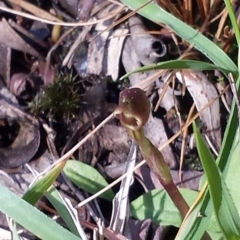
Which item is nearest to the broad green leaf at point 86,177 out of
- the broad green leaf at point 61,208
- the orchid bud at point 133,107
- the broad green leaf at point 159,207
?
the broad green leaf at point 159,207

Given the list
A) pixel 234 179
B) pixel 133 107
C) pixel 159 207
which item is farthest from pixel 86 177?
pixel 133 107

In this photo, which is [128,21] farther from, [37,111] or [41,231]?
[41,231]

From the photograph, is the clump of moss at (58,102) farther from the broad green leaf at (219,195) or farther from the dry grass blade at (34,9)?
the broad green leaf at (219,195)

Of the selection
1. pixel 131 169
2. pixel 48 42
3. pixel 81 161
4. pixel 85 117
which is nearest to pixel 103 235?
pixel 131 169

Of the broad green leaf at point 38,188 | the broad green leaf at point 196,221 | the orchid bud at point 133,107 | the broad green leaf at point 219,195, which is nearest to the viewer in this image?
the orchid bud at point 133,107

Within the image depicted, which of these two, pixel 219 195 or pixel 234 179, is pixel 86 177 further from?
pixel 219 195
